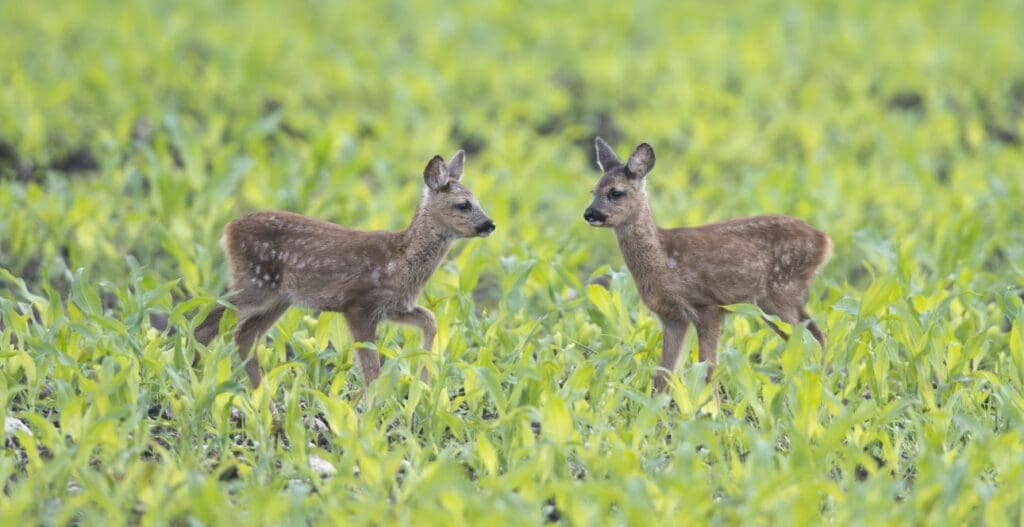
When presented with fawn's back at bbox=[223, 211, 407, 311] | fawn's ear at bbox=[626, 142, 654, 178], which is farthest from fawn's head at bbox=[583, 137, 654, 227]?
fawn's back at bbox=[223, 211, 407, 311]

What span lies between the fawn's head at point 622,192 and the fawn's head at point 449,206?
1.78ft

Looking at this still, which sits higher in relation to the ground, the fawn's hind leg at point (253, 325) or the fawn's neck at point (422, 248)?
the fawn's neck at point (422, 248)

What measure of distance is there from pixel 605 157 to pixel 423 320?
132 cm

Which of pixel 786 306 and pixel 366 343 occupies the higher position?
pixel 366 343

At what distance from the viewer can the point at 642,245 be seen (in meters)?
7.70

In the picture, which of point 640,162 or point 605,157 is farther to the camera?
point 605,157

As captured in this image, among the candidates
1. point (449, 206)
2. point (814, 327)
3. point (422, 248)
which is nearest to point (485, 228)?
point (449, 206)

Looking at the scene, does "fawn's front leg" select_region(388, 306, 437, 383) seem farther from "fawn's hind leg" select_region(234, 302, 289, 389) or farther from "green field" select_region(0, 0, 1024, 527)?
Answer: "fawn's hind leg" select_region(234, 302, 289, 389)

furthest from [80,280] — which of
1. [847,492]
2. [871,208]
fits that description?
[871,208]

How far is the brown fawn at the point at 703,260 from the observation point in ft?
24.7

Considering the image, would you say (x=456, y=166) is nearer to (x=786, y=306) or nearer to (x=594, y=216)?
(x=594, y=216)

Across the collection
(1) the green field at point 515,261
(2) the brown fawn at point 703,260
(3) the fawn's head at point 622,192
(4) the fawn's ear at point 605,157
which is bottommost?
(1) the green field at point 515,261

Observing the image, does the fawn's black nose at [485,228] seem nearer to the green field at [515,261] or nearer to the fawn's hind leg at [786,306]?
the green field at [515,261]

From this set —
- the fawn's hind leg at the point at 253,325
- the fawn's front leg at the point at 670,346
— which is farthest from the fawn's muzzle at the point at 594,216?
the fawn's hind leg at the point at 253,325
